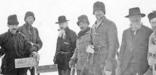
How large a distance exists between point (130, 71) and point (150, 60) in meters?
0.58

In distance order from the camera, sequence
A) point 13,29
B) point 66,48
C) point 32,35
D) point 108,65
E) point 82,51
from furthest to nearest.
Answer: point 32,35 → point 66,48 → point 13,29 → point 82,51 → point 108,65

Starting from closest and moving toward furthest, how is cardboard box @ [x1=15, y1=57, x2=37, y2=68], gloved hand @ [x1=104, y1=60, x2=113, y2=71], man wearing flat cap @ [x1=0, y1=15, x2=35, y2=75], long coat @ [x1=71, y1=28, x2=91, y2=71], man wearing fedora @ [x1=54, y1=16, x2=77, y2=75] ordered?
gloved hand @ [x1=104, y1=60, x2=113, y2=71]
long coat @ [x1=71, y1=28, x2=91, y2=71]
cardboard box @ [x1=15, y1=57, x2=37, y2=68]
man wearing flat cap @ [x1=0, y1=15, x2=35, y2=75]
man wearing fedora @ [x1=54, y1=16, x2=77, y2=75]

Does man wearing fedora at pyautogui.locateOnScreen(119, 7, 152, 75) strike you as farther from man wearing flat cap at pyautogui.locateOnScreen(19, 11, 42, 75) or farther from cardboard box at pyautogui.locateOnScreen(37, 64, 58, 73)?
man wearing flat cap at pyautogui.locateOnScreen(19, 11, 42, 75)

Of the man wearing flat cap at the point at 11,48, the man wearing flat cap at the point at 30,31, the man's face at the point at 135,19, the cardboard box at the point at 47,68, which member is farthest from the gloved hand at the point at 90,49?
the man wearing flat cap at the point at 30,31

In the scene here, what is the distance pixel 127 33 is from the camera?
23.5 feet

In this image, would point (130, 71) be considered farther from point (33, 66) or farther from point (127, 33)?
point (33, 66)

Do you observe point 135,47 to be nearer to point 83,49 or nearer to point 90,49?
point 90,49

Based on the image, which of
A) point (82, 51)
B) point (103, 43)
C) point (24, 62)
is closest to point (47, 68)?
point (24, 62)

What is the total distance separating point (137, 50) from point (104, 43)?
0.96m

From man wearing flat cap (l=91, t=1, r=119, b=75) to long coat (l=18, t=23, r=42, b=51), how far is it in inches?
117

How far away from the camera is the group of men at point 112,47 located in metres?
6.77

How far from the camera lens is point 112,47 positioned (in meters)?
7.24

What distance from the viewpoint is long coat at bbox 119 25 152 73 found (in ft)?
22.2

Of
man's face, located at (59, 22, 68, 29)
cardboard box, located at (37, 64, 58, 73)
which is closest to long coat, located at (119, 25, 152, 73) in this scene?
cardboard box, located at (37, 64, 58, 73)
